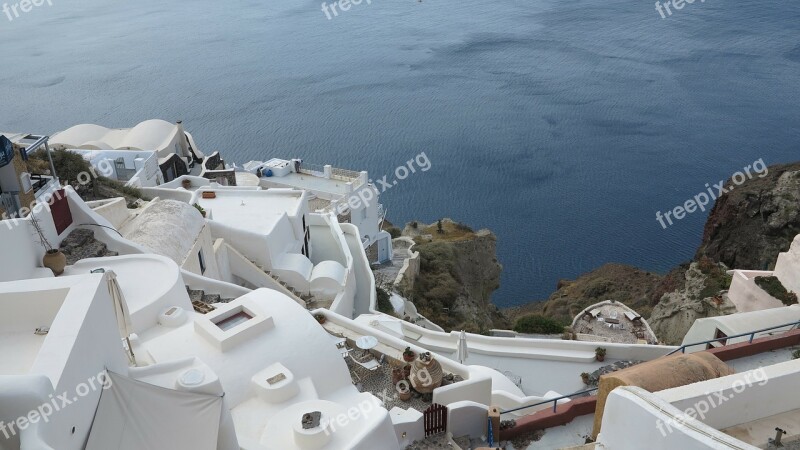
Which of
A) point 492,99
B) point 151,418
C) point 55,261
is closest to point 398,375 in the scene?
point 151,418

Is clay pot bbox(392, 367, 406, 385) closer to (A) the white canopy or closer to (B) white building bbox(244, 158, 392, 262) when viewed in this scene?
(A) the white canopy

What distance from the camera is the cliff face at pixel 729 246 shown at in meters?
41.0

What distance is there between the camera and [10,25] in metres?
107

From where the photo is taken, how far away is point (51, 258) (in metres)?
16.0

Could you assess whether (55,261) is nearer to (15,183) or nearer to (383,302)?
(15,183)

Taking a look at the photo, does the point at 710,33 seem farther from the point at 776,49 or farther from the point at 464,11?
the point at 464,11

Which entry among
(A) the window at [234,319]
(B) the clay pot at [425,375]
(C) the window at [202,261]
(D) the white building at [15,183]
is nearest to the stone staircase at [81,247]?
(D) the white building at [15,183]

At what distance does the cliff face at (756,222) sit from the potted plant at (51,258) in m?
37.4

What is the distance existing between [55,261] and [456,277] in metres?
27.8

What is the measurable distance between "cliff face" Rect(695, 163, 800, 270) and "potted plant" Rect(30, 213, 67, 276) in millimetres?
37366

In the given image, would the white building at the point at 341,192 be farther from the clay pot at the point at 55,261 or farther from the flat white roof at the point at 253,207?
the clay pot at the point at 55,261

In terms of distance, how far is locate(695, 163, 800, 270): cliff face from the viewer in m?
41.7

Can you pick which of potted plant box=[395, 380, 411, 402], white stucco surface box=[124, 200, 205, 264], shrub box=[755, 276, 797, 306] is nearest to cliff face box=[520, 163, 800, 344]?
shrub box=[755, 276, 797, 306]

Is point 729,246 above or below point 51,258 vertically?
below
